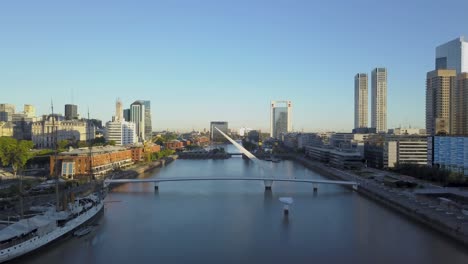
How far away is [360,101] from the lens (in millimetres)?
46250

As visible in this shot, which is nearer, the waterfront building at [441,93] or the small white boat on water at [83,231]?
the small white boat on water at [83,231]

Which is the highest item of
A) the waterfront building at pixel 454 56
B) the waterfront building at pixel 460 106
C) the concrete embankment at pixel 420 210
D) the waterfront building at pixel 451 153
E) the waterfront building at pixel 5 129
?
the waterfront building at pixel 454 56

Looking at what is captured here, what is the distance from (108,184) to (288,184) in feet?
18.1

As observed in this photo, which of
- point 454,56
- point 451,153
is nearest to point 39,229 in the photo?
point 451,153

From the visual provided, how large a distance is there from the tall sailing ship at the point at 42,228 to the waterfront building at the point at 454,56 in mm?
34149

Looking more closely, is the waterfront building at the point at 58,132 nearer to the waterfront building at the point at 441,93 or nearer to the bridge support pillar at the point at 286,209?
the bridge support pillar at the point at 286,209

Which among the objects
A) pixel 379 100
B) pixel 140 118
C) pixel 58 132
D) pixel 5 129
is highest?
pixel 379 100

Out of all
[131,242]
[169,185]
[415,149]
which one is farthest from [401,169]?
[131,242]

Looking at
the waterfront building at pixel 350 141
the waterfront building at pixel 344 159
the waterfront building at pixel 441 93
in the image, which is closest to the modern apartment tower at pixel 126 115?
the waterfront building at pixel 350 141

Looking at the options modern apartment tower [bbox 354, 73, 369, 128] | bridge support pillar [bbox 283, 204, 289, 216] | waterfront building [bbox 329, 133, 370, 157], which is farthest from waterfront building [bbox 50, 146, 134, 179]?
modern apartment tower [bbox 354, 73, 369, 128]

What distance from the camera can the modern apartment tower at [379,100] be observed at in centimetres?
4259

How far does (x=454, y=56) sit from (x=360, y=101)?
39.6 feet

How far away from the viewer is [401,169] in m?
14.3

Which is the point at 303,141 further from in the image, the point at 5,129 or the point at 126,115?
the point at 5,129
